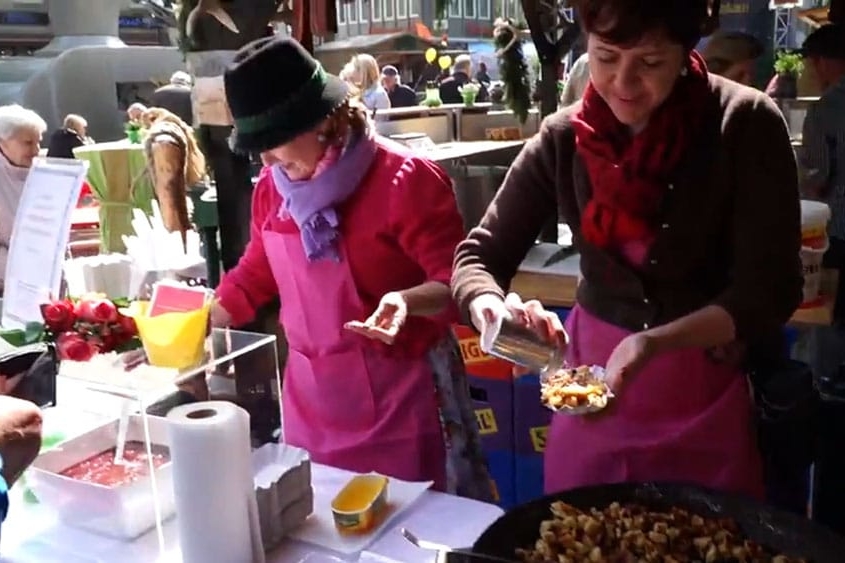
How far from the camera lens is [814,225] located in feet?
7.11

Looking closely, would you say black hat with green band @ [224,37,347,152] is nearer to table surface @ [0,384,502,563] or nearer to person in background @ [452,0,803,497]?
person in background @ [452,0,803,497]

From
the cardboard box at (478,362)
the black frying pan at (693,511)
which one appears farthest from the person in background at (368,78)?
the black frying pan at (693,511)

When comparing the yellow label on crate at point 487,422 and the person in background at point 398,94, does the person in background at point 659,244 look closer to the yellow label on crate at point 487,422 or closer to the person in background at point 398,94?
the yellow label on crate at point 487,422

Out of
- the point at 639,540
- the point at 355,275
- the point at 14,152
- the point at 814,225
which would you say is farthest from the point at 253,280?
the point at 14,152

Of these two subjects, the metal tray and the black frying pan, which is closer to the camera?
the black frying pan

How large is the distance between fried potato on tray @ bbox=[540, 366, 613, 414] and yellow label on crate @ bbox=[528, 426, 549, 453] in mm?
1251

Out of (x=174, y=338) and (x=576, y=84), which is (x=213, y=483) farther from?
(x=576, y=84)

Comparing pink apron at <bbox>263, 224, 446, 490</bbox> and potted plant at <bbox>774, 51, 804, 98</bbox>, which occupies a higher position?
potted plant at <bbox>774, 51, 804, 98</bbox>

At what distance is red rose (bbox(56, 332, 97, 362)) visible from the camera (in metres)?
1.41

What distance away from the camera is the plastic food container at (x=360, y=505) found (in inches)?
50.4

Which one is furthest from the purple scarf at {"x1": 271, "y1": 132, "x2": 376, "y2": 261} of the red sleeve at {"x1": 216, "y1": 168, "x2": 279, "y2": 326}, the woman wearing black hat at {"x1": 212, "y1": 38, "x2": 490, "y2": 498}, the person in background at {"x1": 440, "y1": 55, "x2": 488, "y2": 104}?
the person in background at {"x1": 440, "y1": 55, "x2": 488, "y2": 104}

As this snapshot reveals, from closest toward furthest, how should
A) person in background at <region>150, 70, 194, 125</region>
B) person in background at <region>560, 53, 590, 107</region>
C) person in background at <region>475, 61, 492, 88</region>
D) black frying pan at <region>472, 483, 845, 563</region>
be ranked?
black frying pan at <region>472, 483, 845, 563</region>
person in background at <region>560, 53, 590, 107</region>
person in background at <region>150, 70, 194, 125</region>
person in background at <region>475, 61, 492, 88</region>

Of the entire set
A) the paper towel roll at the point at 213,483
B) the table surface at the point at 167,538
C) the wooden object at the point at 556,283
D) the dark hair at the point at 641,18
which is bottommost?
the table surface at the point at 167,538

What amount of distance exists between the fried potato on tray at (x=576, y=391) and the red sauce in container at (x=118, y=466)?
57 centimetres
